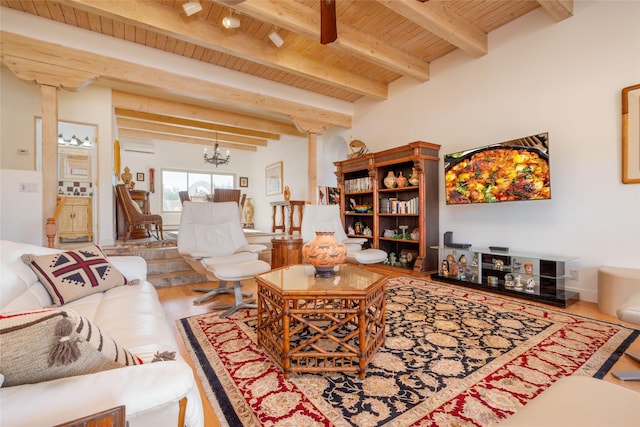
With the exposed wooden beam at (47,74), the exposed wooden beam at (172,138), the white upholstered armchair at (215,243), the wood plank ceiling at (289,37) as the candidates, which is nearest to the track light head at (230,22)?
the wood plank ceiling at (289,37)

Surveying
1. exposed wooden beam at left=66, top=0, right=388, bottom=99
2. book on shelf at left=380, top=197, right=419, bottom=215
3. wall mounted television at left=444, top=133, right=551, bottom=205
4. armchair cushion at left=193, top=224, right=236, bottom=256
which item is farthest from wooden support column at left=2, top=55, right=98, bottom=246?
wall mounted television at left=444, top=133, right=551, bottom=205

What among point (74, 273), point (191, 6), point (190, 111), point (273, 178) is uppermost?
point (191, 6)

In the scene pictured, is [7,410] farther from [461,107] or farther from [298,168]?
[298,168]

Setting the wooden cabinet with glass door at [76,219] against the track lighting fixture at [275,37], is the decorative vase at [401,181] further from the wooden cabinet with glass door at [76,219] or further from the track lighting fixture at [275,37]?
the wooden cabinet with glass door at [76,219]

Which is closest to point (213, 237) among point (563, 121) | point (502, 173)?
point (502, 173)

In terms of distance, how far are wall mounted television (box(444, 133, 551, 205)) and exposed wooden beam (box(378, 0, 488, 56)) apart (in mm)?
1292

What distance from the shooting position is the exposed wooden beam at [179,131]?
689cm

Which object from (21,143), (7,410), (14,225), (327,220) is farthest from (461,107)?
(21,143)

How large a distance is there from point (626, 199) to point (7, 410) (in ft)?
13.0

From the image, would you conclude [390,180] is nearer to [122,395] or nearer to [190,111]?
[190,111]

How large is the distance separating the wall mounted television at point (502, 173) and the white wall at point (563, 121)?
13.5 inches

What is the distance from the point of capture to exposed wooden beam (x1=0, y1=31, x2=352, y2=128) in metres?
3.14

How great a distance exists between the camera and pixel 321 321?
2053 millimetres

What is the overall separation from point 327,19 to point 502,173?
2345 millimetres
